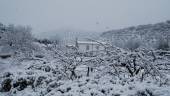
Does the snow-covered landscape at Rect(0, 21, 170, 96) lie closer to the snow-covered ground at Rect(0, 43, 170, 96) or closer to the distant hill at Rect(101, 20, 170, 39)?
the snow-covered ground at Rect(0, 43, 170, 96)

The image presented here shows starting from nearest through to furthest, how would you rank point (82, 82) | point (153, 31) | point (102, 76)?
point (82, 82), point (102, 76), point (153, 31)

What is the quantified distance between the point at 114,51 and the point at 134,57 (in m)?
0.82

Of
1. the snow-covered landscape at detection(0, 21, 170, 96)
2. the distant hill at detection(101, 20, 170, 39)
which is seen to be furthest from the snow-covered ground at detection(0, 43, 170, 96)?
the distant hill at detection(101, 20, 170, 39)

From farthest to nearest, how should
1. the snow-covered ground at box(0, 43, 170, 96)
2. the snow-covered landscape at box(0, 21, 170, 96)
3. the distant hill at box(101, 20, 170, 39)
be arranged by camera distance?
the distant hill at box(101, 20, 170, 39) → the snow-covered landscape at box(0, 21, 170, 96) → the snow-covered ground at box(0, 43, 170, 96)

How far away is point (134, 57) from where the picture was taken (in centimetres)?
618

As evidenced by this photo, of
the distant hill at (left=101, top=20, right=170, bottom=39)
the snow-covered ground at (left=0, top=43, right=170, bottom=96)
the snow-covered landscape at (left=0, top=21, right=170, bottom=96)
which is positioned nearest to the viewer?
the snow-covered ground at (left=0, top=43, right=170, bottom=96)

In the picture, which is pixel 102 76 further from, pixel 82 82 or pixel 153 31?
pixel 153 31

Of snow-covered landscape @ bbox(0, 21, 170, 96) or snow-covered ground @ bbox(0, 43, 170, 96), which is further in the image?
snow-covered landscape @ bbox(0, 21, 170, 96)

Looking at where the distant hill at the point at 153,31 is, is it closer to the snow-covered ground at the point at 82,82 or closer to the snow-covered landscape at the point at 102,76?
the snow-covered landscape at the point at 102,76

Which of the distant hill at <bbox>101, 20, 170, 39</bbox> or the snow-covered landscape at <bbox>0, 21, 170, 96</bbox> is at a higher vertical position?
the distant hill at <bbox>101, 20, 170, 39</bbox>

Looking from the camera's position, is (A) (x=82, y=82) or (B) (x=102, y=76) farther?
(B) (x=102, y=76)

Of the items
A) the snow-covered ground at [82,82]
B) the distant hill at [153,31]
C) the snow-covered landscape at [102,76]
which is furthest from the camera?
the distant hill at [153,31]

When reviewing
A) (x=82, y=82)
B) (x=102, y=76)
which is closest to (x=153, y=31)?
(x=102, y=76)

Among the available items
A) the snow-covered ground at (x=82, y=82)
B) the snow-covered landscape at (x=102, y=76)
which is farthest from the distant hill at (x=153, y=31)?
the snow-covered ground at (x=82, y=82)
